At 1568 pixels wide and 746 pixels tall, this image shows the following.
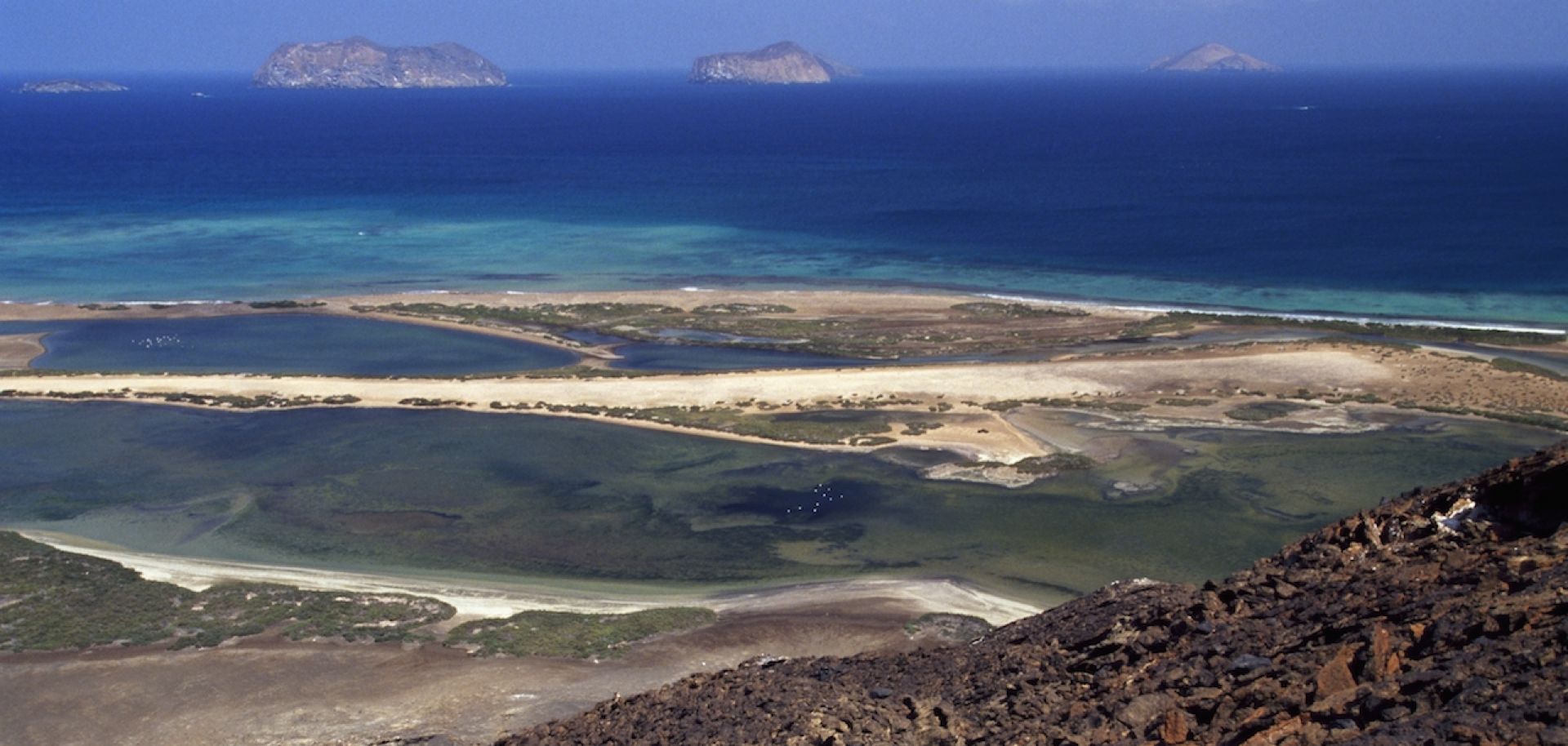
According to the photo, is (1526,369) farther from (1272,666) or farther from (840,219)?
(840,219)

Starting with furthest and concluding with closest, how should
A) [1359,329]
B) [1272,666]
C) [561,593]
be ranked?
[1359,329]
[561,593]
[1272,666]

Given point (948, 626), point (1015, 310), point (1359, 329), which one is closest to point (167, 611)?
point (948, 626)

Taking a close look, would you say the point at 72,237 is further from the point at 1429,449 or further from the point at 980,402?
the point at 1429,449

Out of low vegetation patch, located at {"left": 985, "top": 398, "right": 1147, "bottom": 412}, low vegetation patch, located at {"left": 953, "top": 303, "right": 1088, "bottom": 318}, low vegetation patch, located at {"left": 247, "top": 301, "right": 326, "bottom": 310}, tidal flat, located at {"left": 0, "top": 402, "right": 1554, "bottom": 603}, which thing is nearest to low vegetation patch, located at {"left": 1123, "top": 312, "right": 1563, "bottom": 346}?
low vegetation patch, located at {"left": 953, "top": 303, "right": 1088, "bottom": 318}

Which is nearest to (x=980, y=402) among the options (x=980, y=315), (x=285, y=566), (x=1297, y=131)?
(x=980, y=315)

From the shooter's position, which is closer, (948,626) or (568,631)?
(568,631)

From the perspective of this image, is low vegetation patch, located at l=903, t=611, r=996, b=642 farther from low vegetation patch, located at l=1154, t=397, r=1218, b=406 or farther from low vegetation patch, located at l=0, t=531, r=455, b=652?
low vegetation patch, located at l=1154, t=397, r=1218, b=406

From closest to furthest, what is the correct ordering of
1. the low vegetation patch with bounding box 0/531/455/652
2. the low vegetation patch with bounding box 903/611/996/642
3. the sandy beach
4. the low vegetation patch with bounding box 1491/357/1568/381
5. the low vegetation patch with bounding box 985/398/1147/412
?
the low vegetation patch with bounding box 903/611/996/642
the low vegetation patch with bounding box 0/531/455/652
the sandy beach
the low vegetation patch with bounding box 985/398/1147/412
the low vegetation patch with bounding box 1491/357/1568/381
